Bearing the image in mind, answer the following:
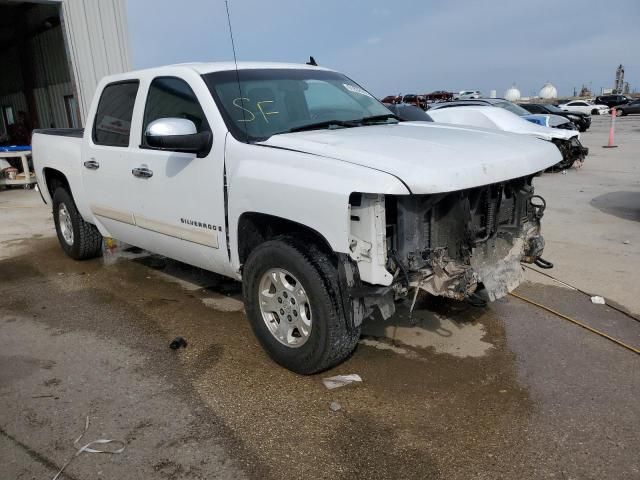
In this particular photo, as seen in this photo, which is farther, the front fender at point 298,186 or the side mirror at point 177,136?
the side mirror at point 177,136

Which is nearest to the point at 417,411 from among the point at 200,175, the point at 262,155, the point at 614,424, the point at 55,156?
the point at 614,424

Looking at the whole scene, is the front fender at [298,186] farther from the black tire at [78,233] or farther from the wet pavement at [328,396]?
the black tire at [78,233]

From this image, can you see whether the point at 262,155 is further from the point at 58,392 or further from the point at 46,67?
the point at 46,67

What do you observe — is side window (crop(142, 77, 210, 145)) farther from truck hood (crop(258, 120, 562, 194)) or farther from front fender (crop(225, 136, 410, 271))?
truck hood (crop(258, 120, 562, 194))

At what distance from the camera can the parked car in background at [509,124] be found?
11.3 metres

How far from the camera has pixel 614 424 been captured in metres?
2.93

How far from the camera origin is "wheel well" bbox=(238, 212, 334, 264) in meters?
3.36

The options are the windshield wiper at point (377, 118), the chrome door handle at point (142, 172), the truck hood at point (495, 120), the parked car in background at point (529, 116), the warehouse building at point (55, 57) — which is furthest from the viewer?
the parked car in background at point (529, 116)

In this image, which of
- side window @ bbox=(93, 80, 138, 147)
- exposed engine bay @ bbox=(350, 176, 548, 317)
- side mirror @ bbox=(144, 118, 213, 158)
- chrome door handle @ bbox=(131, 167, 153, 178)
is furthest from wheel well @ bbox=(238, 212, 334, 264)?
side window @ bbox=(93, 80, 138, 147)

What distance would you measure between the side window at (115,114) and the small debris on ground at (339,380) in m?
2.68

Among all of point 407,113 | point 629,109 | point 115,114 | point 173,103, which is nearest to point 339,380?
point 173,103

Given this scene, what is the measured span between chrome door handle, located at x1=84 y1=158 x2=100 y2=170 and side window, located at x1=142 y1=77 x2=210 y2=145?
2.79ft

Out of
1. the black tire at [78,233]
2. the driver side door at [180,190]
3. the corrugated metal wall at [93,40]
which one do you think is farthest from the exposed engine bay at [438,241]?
the corrugated metal wall at [93,40]

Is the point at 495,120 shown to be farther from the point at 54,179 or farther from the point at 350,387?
the point at 350,387
